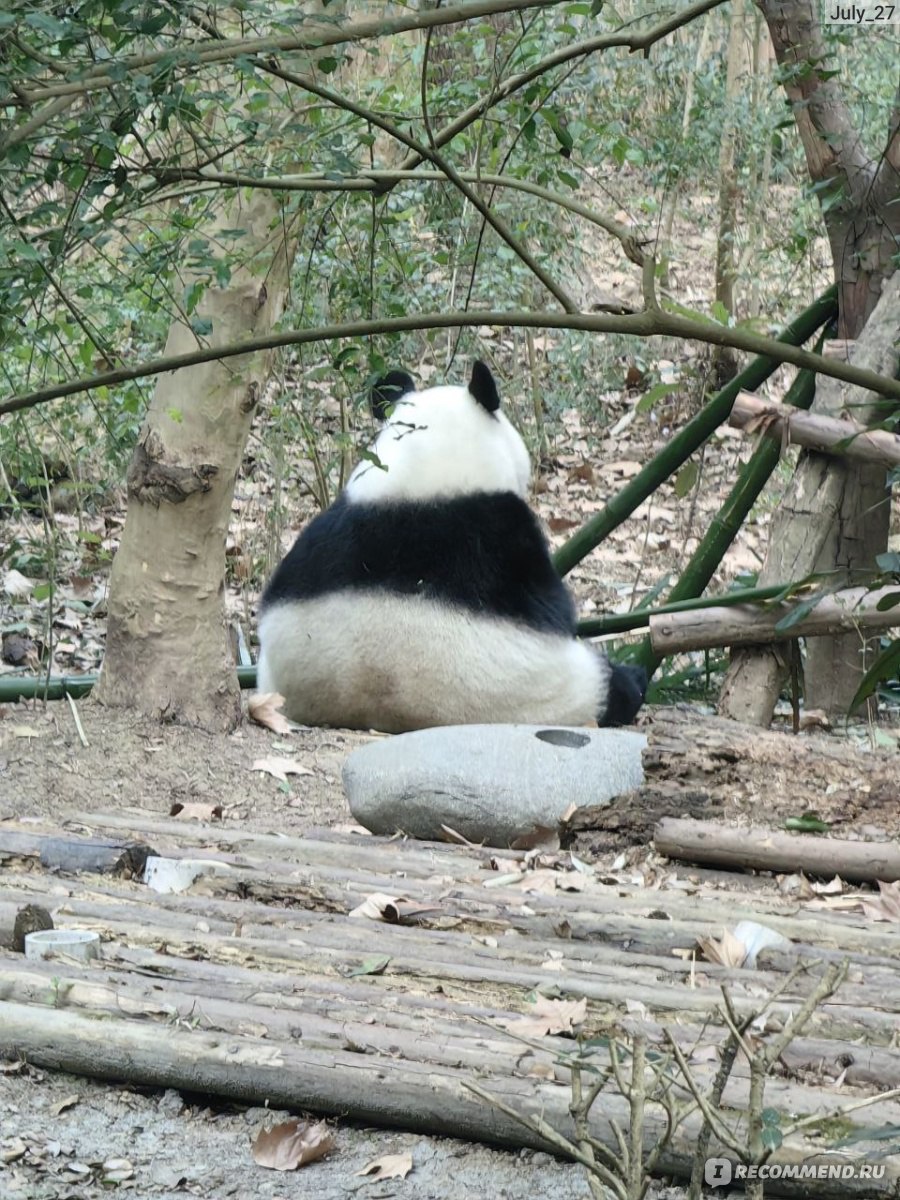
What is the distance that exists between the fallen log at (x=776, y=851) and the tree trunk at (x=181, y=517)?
6.06ft

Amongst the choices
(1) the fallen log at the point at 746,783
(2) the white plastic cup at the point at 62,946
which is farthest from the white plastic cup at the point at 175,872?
(1) the fallen log at the point at 746,783

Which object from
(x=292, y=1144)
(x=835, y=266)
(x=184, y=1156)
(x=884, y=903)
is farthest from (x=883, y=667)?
(x=835, y=266)

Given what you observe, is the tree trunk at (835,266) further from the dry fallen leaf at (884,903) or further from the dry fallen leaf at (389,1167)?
the dry fallen leaf at (389,1167)

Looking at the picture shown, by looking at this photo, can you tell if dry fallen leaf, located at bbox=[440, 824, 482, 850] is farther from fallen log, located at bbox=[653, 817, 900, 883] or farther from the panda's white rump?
the panda's white rump

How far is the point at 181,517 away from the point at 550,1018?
109 inches

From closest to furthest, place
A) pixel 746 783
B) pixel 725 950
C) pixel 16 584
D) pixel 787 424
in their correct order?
pixel 725 950 → pixel 746 783 → pixel 787 424 → pixel 16 584

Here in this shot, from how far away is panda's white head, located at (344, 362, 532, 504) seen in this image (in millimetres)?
5211

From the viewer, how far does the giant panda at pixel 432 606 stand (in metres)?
5.07

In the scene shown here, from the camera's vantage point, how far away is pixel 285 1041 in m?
2.15

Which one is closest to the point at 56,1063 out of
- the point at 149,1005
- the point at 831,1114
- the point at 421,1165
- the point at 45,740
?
the point at 149,1005

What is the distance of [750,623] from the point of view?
193 inches

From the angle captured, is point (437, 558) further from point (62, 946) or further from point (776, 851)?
point (62, 946)

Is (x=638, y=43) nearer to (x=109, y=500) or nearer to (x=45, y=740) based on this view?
(x=45, y=740)

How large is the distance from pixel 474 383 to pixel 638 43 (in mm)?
2666
